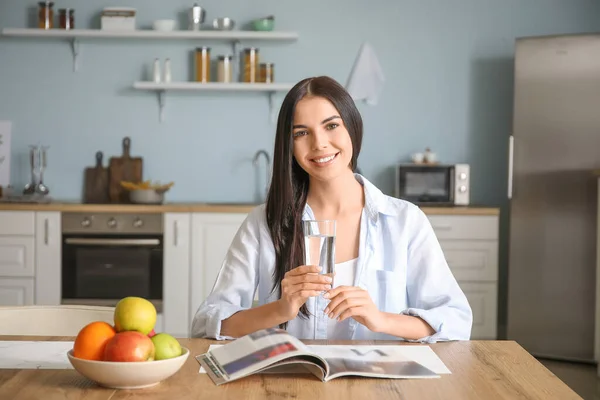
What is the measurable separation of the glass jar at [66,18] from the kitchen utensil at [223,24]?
33.7 inches

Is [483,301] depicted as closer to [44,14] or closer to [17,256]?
[17,256]

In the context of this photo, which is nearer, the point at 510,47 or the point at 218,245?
the point at 218,245

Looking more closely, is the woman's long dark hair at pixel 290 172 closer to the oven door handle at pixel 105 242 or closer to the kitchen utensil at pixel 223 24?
the oven door handle at pixel 105 242

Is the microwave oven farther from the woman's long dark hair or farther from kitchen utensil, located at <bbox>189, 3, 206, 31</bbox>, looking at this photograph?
the woman's long dark hair

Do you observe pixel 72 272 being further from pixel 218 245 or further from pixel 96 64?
pixel 96 64

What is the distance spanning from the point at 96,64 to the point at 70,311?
10.9 ft

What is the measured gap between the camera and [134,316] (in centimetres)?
131

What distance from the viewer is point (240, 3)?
495 centimetres

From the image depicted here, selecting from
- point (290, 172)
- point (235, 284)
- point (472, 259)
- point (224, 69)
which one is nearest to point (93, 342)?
point (235, 284)

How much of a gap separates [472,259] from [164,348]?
11.0 feet

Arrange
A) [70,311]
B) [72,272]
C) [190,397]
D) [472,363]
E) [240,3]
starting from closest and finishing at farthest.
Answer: [190,397], [472,363], [70,311], [72,272], [240,3]

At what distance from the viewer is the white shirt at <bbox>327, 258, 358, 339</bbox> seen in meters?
1.96

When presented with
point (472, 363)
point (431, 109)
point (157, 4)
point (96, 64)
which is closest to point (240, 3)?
point (157, 4)

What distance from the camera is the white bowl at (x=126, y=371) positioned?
1.25 meters
